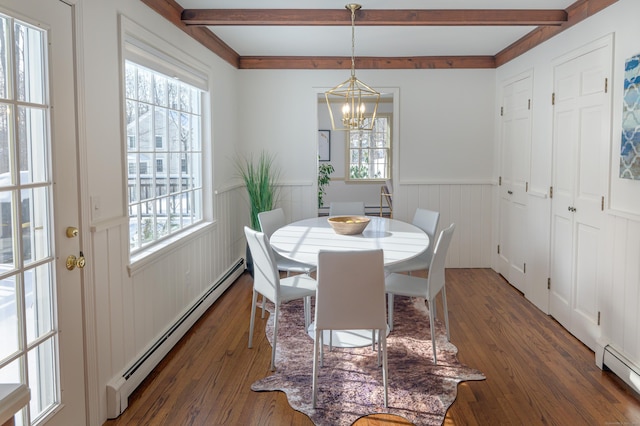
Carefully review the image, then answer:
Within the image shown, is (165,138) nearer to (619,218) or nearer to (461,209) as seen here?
(619,218)

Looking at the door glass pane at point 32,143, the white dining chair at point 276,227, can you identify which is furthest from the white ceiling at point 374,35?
the door glass pane at point 32,143

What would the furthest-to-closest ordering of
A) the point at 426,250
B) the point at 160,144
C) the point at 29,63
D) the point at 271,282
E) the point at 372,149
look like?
the point at 372,149 < the point at 426,250 < the point at 160,144 < the point at 271,282 < the point at 29,63

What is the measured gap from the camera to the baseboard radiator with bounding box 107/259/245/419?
262 centimetres

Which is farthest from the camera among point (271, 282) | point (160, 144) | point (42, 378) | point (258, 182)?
point (258, 182)

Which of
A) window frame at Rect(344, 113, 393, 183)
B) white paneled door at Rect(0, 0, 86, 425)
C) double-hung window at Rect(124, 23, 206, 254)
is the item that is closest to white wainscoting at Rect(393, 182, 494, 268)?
double-hung window at Rect(124, 23, 206, 254)

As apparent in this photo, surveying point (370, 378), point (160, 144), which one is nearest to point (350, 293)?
point (370, 378)

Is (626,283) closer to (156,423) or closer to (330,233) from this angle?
(330,233)

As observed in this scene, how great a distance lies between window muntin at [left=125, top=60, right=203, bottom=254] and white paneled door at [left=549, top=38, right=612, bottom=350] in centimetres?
288

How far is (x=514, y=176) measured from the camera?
514 centimetres

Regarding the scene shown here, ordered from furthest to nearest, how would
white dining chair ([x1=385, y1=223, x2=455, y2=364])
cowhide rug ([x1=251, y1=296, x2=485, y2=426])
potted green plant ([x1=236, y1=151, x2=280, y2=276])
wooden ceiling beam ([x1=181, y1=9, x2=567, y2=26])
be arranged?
1. potted green plant ([x1=236, y1=151, x2=280, y2=276])
2. wooden ceiling beam ([x1=181, y1=9, x2=567, y2=26])
3. white dining chair ([x1=385, y1=223, x2=455, y2=364])
4. cowhide rug ([x1=251, y1=296, x2=485, y2=426])

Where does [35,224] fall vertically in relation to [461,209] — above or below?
above

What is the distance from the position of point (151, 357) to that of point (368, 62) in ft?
12.8

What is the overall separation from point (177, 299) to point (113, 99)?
1.57 m

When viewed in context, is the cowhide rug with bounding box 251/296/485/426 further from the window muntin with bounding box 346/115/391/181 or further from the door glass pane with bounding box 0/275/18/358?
the window muntin with bounding box 346/115/391/181
